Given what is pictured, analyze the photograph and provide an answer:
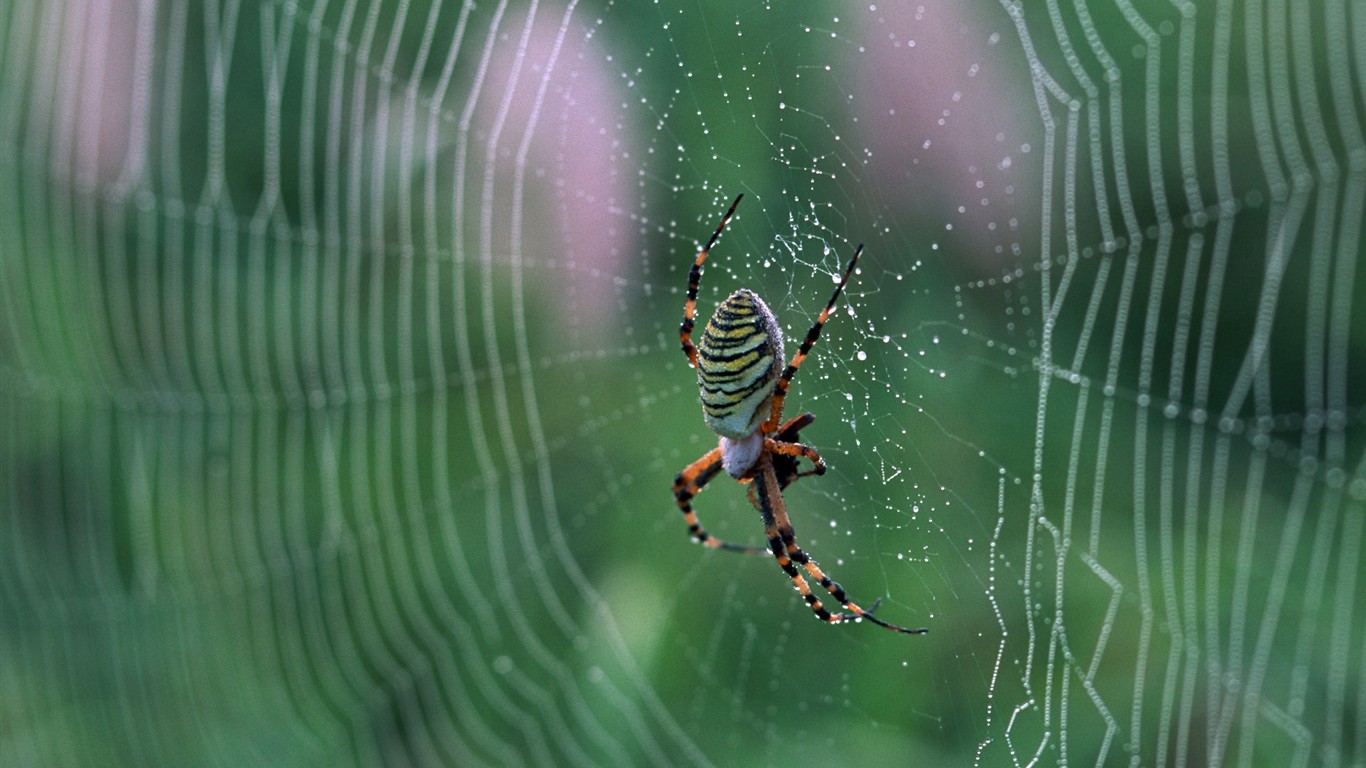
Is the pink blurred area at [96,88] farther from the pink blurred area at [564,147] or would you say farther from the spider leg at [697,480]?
the spider leg at [697,480]

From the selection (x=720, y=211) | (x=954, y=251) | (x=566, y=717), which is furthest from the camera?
(x=566, y=717)

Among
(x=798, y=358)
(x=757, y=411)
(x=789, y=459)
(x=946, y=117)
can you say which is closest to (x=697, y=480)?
(x=789, y=459)

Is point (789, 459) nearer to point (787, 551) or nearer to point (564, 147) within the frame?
point (787, 551)

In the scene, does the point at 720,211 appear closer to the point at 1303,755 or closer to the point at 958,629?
the point at 958,629

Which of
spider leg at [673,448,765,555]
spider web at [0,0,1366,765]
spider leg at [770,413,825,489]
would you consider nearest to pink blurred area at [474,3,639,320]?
spider web at [0,0,1366,765]

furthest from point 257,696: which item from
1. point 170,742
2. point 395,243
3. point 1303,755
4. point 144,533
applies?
point 1303,755

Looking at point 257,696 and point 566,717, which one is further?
point 257,696

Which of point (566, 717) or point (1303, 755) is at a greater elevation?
point (1303, 755)

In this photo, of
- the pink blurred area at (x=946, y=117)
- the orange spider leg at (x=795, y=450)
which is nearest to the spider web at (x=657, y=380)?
the pink blurred area at (x=946, y=117)
